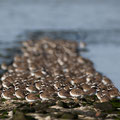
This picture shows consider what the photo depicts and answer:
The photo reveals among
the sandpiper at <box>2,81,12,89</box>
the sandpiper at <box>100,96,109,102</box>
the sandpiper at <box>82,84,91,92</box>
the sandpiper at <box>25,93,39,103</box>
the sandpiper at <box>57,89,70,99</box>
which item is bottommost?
the sandpiper at <box>100,96,109,102</box>

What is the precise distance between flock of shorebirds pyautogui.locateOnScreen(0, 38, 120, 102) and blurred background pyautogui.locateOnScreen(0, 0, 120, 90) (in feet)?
4.38

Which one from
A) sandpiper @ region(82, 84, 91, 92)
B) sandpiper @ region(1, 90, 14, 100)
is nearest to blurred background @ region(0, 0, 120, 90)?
sandpiper @ region(82, 84, 91, 92)

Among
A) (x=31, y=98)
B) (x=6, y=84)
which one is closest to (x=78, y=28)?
(x=6, y=84)

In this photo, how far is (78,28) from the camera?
37812mm

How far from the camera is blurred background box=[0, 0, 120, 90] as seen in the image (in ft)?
77.3

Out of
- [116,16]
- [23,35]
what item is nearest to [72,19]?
[116,16]

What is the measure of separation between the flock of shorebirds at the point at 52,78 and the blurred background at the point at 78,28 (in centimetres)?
133

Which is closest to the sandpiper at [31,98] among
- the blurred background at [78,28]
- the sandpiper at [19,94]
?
the sandpiper at [19,94]

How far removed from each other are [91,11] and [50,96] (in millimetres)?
41759

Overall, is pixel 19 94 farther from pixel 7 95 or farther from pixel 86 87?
pixel 86 87

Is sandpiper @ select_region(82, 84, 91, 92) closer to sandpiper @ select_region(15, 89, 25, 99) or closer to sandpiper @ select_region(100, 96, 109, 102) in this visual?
sandpiper @ select_region(100, 96, 109, 102)

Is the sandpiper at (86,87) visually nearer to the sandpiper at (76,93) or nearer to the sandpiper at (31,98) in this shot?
the sandpiper at (76,93)

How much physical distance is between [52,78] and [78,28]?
21.8 m

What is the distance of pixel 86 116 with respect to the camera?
11.0 metres
